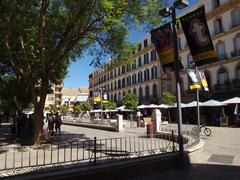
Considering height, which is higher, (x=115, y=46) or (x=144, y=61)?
(x=144, y=61)

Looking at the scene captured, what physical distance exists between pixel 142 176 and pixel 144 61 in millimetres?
46383

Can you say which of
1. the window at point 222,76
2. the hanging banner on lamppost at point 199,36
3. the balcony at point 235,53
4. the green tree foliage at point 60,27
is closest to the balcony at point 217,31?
Result: the balcony at point 235,53

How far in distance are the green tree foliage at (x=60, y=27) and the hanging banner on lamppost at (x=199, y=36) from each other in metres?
3.60

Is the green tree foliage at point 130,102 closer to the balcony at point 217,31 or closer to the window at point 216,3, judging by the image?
the balcony at point 217,31

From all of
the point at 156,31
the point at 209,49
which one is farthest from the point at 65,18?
the point at 209,49

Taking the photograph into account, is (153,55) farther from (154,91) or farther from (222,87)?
(222,87)

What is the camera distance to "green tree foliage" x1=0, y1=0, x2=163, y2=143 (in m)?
12.5

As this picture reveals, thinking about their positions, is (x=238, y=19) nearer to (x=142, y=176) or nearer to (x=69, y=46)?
(x=69, y=46)

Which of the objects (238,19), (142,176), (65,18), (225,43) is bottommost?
(142,176)

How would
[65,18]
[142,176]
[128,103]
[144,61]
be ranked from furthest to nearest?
[144,61] < [128,103] < [65,18] < [142,176]

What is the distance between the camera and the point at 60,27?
15023 millimetres

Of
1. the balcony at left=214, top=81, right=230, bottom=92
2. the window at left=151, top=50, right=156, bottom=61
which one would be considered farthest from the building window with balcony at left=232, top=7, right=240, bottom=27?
the window at left=151, top=50, right=156, bottom=61

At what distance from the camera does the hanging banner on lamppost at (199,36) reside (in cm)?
878

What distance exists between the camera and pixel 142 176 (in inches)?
308
